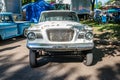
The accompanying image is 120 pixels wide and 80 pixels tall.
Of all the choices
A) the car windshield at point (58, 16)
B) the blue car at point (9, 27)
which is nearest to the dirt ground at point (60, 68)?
the car windshield at point (58, 16)

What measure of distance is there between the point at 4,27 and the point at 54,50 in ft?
17.8

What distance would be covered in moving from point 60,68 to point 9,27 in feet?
19.2

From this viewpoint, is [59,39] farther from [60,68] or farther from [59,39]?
[60,68]

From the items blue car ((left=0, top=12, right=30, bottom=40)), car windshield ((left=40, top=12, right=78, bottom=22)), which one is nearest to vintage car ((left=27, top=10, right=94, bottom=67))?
car windshield ((left=40, top=12, right=78, bottom=22))

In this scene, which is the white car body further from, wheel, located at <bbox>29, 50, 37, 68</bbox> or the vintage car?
wheel, located at <bbox>29, 50, 37, 68</bbox>

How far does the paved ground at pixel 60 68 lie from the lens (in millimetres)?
6957

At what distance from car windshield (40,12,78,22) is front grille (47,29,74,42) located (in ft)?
5.77

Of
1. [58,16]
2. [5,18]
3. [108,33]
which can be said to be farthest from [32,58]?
[108,33]

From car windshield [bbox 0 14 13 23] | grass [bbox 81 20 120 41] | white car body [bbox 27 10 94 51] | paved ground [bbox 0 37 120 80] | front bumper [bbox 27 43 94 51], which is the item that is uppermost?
car windshield [bbox 0 14 13 23]

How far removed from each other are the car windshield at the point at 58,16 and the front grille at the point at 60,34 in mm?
1759

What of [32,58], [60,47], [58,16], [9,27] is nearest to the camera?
[60,47]

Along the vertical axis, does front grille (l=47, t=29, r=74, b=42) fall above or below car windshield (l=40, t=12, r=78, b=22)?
below

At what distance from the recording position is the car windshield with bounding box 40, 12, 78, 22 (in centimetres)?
941

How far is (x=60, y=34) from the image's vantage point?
25.2 ft
